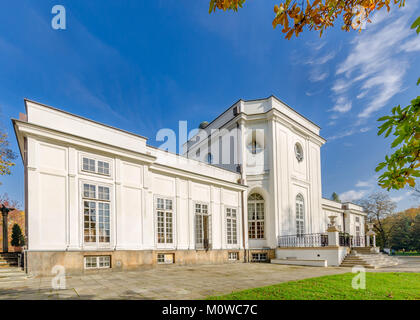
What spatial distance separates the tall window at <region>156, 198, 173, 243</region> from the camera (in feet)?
49.7

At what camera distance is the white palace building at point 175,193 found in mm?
11156

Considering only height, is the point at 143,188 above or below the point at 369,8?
below

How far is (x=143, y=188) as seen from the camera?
14.3 metres

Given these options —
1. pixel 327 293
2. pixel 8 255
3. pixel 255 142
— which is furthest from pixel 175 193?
pixel 327 293

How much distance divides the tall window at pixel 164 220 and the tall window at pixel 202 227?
195 centimetres

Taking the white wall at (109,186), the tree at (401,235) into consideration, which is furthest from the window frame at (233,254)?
the tree at (401,235)

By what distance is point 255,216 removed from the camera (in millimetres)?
21547

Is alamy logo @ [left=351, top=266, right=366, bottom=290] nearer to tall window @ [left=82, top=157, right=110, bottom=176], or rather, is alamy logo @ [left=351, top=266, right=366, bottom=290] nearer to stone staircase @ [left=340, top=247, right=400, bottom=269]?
stone staircase @ [left=340, top=247, right=400, bottom=269]

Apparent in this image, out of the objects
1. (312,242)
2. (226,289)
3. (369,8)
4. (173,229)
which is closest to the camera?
(369,8)

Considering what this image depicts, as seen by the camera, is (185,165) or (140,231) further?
(185,165)

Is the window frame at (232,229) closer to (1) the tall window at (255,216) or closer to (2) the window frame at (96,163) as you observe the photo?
(1) the tall window at (255,216)
